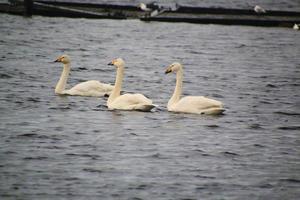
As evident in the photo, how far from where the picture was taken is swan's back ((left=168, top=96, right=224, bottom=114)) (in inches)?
850

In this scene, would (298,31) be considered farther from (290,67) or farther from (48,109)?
(48,109)

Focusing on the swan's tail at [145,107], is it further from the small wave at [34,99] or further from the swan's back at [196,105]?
the small wave at [34,99]

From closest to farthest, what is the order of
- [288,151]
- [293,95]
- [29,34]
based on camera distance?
[288,151] → [293,95] → [29,34]

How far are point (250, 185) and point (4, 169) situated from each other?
13.0 ft

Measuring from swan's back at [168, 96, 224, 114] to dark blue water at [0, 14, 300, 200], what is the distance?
0.61 feet

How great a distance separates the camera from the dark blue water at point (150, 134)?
1516cm

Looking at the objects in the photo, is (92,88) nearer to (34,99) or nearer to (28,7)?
(34,99)

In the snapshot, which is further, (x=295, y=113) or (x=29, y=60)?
(x=29, y=60)

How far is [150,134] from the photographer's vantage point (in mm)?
19609

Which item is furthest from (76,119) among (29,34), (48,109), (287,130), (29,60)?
(29,34)

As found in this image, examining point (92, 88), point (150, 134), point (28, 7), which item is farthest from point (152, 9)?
point (150, 134)

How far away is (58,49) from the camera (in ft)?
130

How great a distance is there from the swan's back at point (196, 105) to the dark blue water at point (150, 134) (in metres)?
0.18

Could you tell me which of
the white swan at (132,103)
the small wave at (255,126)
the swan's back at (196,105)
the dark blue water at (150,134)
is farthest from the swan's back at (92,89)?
the small wave at (255,126)
